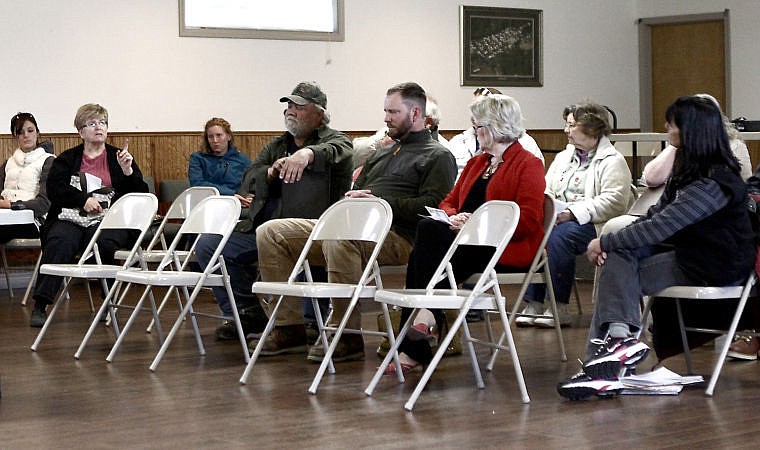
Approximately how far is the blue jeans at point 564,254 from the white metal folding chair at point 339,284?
5.36 ft

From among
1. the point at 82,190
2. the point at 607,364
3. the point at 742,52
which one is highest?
the point at 742,52

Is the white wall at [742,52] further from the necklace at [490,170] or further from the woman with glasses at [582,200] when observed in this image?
the necklace at [490,170]

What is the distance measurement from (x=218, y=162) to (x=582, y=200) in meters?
3.18

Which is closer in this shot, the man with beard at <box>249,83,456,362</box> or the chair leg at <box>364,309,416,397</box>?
the chair leg at <box>364,309,416,397</box>

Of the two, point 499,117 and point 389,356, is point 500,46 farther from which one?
point 389,356

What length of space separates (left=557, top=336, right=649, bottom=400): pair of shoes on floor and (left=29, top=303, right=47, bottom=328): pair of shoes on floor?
3621 millimetres

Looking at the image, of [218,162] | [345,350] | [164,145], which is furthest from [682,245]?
[164,145]

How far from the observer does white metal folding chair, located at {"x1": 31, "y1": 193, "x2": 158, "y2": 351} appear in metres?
6.17

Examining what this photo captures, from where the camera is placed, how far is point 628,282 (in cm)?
462

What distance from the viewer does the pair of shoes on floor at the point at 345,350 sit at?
557 centimetres

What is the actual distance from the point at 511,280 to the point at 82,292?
4.66 metres

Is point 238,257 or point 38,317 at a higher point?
point 238,257

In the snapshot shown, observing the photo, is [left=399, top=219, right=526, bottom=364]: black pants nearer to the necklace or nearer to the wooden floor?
the wooden floor

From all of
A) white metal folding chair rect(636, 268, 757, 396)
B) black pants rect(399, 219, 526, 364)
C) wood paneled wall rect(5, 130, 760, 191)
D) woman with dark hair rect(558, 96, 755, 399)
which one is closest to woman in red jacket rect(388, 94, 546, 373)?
black pants rect(399, 219, 526, 364)
